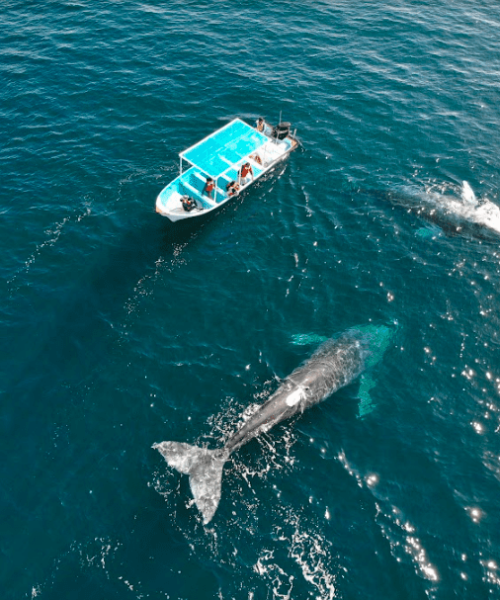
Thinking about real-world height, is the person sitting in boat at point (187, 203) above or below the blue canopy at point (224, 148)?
below

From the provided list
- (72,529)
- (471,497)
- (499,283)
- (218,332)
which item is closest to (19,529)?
(72,529)

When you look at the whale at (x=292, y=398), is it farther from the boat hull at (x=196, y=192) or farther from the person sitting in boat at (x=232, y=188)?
the person sitting in boat at (x=232, y=188)

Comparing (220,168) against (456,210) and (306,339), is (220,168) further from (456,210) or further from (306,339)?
(456,210)

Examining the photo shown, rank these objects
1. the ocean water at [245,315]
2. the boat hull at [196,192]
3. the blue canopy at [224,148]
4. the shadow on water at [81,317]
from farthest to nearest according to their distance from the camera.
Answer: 1. the blue canopy at [224,148]
2. the boat hull at [196,192]
3. the shadow on water at [81,317]
4. the ocean water at [245,315]

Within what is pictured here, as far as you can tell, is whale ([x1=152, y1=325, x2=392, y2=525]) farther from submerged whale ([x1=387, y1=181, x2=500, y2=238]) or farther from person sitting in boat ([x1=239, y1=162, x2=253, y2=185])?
person sitting in boat ([x1=239, y1=162, x2=253, y2=185])

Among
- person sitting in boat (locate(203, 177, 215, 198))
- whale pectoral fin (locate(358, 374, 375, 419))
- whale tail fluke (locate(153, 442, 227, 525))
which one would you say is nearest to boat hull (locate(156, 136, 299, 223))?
person sitting in boat (locate(203, 177, 215, 198))

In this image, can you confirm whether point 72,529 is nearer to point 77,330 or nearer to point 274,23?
point 77,330

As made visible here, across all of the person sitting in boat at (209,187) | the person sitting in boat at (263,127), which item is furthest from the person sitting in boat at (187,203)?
the person sitting in boat at (263,127)
